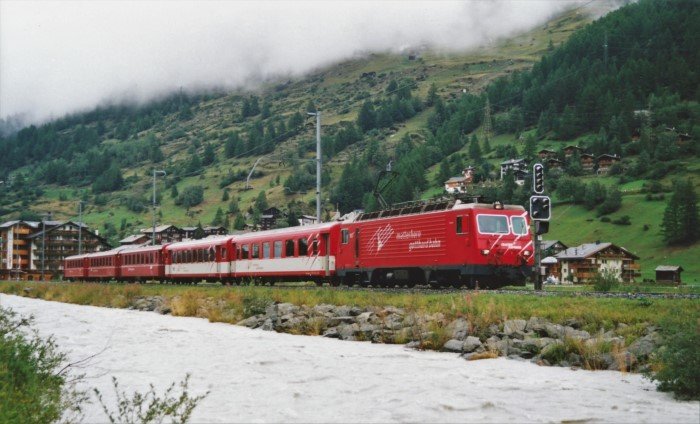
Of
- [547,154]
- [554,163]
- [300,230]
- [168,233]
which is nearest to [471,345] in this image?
[300,230]

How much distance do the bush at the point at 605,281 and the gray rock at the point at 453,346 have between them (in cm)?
1460

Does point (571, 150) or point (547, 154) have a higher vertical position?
point (571, 150)

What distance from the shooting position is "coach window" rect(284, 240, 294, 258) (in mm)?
40969

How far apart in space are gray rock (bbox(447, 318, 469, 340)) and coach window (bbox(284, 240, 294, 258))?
21.6 meters

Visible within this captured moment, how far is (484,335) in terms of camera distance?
1902cm

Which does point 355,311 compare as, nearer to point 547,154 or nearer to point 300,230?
point 300,230

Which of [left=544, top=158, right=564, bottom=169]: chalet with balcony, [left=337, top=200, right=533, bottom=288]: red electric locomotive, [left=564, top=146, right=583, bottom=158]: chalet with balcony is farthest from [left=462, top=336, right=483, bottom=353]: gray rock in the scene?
[left=564, top=146, right=583, bottom=158]: chalet with balcony

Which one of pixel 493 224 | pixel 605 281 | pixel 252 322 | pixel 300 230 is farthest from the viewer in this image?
pixel 300 230

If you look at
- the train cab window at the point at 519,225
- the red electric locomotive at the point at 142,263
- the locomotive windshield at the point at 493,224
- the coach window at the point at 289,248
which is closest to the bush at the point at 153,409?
the locomotive windshield at the point at 493,224

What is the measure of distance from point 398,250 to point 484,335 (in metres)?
14.0

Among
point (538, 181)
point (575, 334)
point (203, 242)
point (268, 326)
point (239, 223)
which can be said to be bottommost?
point (268, 326)

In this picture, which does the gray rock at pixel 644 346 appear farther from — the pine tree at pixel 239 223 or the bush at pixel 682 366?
the pine tree at pixel 239 223

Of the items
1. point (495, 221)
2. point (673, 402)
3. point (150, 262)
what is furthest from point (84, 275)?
point (673, 402)

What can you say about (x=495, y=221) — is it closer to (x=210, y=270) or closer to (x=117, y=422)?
(x=117, y=422)
